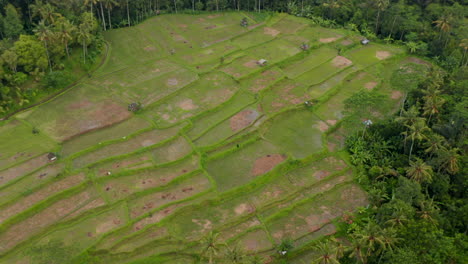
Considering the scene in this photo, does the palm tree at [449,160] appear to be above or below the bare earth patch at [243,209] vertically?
above

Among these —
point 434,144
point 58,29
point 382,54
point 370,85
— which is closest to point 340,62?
point 370,85

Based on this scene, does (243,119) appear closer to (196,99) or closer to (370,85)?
(196,99)

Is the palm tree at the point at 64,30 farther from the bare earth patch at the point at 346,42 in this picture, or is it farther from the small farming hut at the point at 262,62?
the bare earth patch at the point at 346,42

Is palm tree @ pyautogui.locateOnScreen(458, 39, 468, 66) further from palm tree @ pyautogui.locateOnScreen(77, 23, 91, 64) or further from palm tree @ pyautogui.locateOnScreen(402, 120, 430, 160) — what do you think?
palm tree @ pyautogui.locateOnScreen(77, 23, 91, 64)

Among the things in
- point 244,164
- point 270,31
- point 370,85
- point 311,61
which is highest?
point 270,31

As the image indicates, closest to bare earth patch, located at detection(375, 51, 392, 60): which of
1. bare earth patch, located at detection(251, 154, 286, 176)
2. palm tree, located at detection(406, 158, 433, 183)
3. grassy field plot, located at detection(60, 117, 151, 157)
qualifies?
palm tree, located at detection(406, 158, 433, 183)

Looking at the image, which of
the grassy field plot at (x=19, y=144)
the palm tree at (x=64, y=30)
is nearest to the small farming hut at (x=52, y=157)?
the grassy field plot at (x=19, y=144)

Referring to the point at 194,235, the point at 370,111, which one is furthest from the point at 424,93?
the point at 194,235
